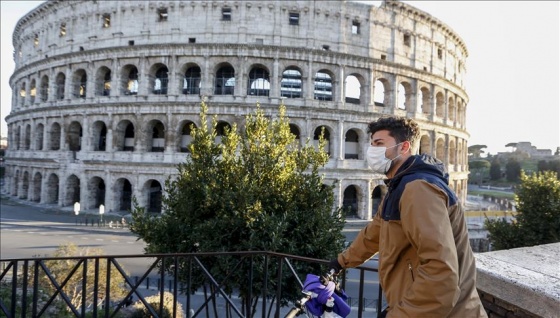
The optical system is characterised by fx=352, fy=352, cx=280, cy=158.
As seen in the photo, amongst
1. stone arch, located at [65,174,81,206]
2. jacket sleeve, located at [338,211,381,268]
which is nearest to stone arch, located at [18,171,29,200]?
stone arch, located at [65,174,81,206]

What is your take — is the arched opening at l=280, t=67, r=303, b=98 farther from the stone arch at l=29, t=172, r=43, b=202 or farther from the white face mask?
the white face mask

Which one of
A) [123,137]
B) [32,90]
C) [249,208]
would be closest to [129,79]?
[123,137]

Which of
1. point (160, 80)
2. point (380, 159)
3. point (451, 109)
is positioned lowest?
point (380, 159)

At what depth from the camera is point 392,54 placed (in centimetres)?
3141

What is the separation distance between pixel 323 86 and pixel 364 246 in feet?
105

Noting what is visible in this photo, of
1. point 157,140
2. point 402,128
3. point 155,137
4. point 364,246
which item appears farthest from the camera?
point 155,137

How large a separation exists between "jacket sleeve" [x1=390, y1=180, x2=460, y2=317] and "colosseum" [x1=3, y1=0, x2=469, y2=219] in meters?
23.9

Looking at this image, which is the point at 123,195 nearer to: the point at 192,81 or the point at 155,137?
the point at 155,137

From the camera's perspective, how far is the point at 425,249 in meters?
2.00

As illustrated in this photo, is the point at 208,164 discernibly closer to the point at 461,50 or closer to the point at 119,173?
the point at 119,173

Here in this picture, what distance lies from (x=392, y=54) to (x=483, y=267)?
3072 cm

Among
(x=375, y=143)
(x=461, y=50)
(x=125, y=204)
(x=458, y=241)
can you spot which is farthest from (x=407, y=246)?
(x=461, y=50)

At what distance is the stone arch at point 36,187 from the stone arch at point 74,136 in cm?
579

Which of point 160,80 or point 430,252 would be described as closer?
point 430,252
